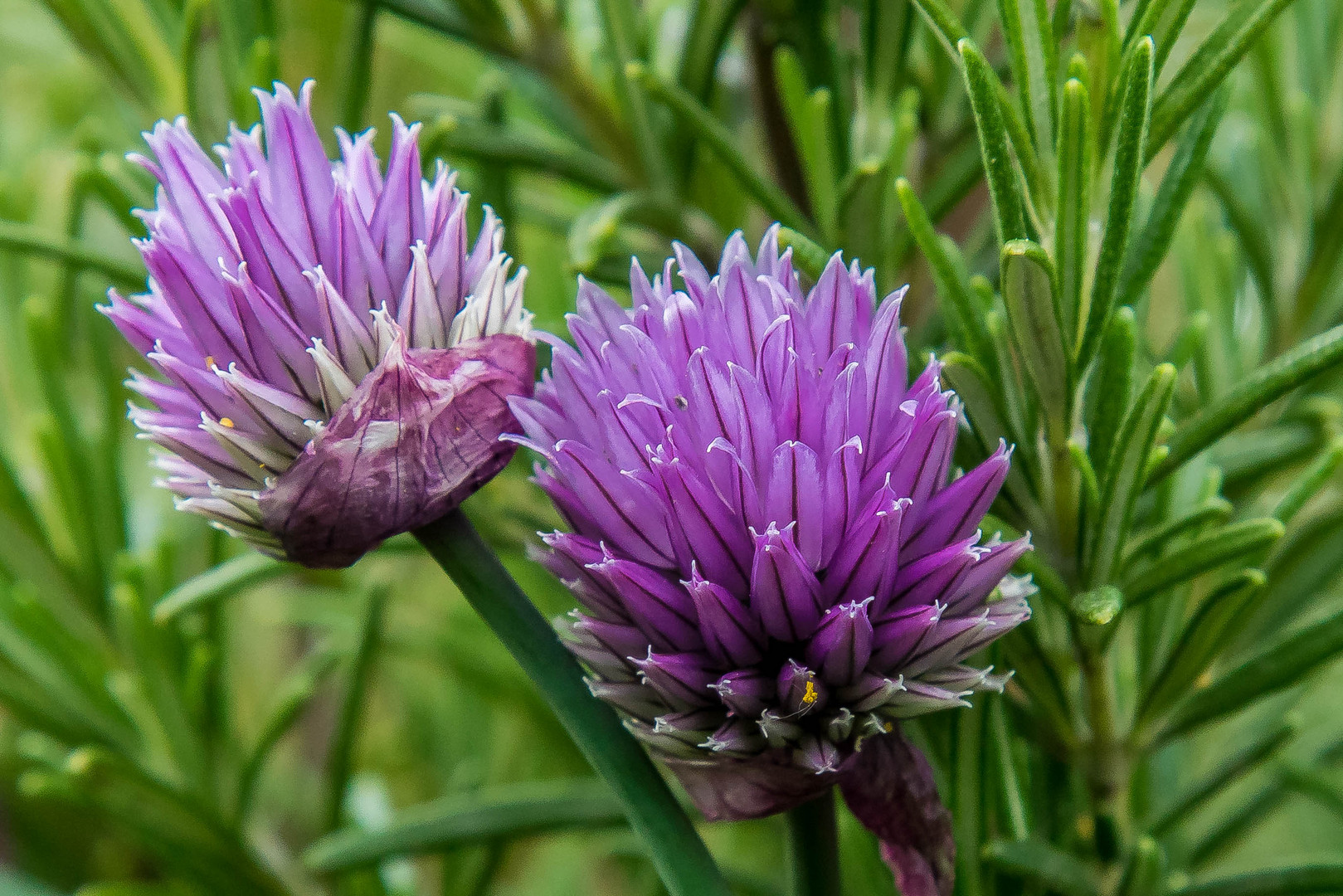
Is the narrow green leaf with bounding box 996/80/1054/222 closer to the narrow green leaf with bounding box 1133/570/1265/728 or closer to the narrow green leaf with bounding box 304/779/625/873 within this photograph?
the narrow green leaf with bounding box 1133/570/1265/728

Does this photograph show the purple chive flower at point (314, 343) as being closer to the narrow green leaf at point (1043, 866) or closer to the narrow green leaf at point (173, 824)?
the narrow green leaf at point (1043, 866)

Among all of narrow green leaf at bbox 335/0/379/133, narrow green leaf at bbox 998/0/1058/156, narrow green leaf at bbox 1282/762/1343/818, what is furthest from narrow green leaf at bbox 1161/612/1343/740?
narrow green leaf at bbox 335/0/379/133

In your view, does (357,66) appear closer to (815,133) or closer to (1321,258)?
(815,133)

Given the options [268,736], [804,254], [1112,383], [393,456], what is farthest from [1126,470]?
[268,736]

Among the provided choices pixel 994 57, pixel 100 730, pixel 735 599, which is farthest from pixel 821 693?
pixel 100 730

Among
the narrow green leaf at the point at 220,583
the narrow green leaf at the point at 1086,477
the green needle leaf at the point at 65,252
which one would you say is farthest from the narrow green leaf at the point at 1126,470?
the green needle leaf at the point at 65,252

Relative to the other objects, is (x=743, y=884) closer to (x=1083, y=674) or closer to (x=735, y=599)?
(x=1083, y=674)
